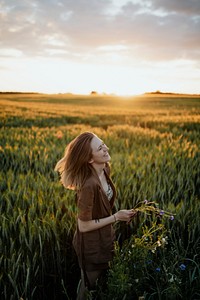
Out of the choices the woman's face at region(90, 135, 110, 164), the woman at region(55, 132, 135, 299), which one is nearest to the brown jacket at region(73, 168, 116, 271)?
the woman at region(55, 132, 135, 299)

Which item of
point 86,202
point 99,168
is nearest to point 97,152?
point 99,168

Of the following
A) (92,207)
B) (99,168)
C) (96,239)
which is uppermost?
(99,168)

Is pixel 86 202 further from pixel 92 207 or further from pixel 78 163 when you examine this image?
pixel 78 163

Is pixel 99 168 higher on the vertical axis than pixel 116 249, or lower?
higher

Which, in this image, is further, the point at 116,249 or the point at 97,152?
the point at 97,152

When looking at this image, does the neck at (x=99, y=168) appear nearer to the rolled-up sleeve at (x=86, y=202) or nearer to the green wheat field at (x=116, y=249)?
the rolled-up sleeve at (x=86, y=202)

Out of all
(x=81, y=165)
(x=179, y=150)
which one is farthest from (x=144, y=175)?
(x=81, y=165)

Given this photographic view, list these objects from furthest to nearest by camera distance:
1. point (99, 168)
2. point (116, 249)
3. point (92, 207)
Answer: point (99, 168) < point (92, 207) < point (116, 249)

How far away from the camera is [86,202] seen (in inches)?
65.1

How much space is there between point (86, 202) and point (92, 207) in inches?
2.3

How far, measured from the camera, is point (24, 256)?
6.61ft

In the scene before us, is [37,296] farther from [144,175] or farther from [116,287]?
[144,175]

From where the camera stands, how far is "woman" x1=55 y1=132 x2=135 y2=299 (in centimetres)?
172

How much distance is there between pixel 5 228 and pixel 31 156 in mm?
2340
